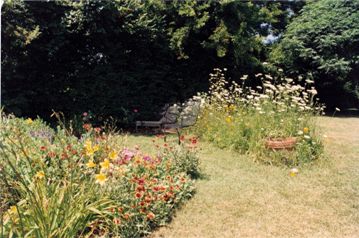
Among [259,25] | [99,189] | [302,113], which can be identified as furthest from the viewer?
[259,25]

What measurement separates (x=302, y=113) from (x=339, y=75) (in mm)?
6765

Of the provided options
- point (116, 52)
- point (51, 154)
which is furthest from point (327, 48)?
point (51, 154)

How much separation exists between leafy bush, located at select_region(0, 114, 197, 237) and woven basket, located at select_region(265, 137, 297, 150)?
210 centimetres

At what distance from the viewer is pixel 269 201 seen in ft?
14.0

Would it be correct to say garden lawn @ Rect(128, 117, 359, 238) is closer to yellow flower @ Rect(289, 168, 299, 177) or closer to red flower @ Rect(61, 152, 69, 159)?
yellow flower @ Rect(289, 168, 299, 177)

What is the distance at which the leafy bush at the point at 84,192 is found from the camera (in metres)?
2.77

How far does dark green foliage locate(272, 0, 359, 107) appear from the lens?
39.4 ft

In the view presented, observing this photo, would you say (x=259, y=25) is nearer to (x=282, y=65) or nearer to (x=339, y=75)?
(x=282, y=65)

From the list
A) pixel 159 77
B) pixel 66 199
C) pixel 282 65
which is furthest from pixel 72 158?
pixel 282 65

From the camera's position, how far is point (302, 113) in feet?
21.7

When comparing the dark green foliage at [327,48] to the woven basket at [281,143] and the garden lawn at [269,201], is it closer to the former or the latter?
the garden lawn at [269,201]

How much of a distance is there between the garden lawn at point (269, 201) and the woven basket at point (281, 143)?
41 centimetres

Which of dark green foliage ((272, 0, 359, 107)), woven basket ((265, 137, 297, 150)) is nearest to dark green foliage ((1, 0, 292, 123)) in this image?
dark green foliage ((272, 0, 359, 107))

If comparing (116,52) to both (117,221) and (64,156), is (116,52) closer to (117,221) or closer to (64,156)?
(64,156)
